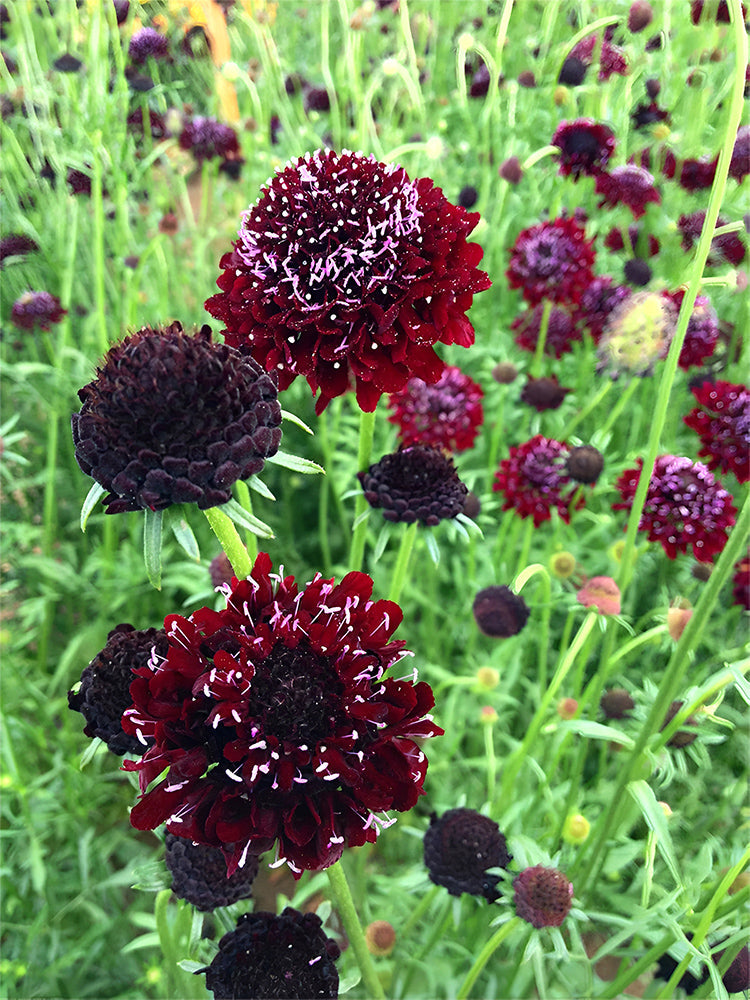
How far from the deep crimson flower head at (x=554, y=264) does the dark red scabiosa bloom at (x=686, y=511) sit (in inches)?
22.9

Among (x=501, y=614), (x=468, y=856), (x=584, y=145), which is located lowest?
(x=468, y=856)

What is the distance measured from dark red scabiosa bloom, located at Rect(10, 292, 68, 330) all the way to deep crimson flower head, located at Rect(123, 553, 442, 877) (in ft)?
4.60

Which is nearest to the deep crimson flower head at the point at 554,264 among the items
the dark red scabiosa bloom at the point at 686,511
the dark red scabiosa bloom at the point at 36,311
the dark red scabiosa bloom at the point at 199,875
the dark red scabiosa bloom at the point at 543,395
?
the dark red scabiosa bloom at the point at 543,395

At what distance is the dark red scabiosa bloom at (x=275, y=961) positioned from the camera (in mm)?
712

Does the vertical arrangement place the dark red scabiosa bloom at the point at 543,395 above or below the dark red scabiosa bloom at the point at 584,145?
below

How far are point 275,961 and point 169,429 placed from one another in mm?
593

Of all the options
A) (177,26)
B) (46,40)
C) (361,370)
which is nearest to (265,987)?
(361,370)

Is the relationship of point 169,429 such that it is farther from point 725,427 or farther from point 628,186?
point 628,186

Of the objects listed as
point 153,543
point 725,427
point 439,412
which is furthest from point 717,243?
point 153,543

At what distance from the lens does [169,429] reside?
557 mm

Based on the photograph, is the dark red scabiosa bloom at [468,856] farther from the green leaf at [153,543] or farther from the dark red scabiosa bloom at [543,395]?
the dark red scabiosa bloom at [543,395]

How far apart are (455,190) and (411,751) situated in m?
1.88

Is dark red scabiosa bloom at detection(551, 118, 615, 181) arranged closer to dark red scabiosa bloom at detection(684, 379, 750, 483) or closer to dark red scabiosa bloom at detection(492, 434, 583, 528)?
dark red scabiosa bloom at detection(684, 379, 750, 483)

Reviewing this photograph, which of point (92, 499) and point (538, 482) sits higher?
point (92, 499)
